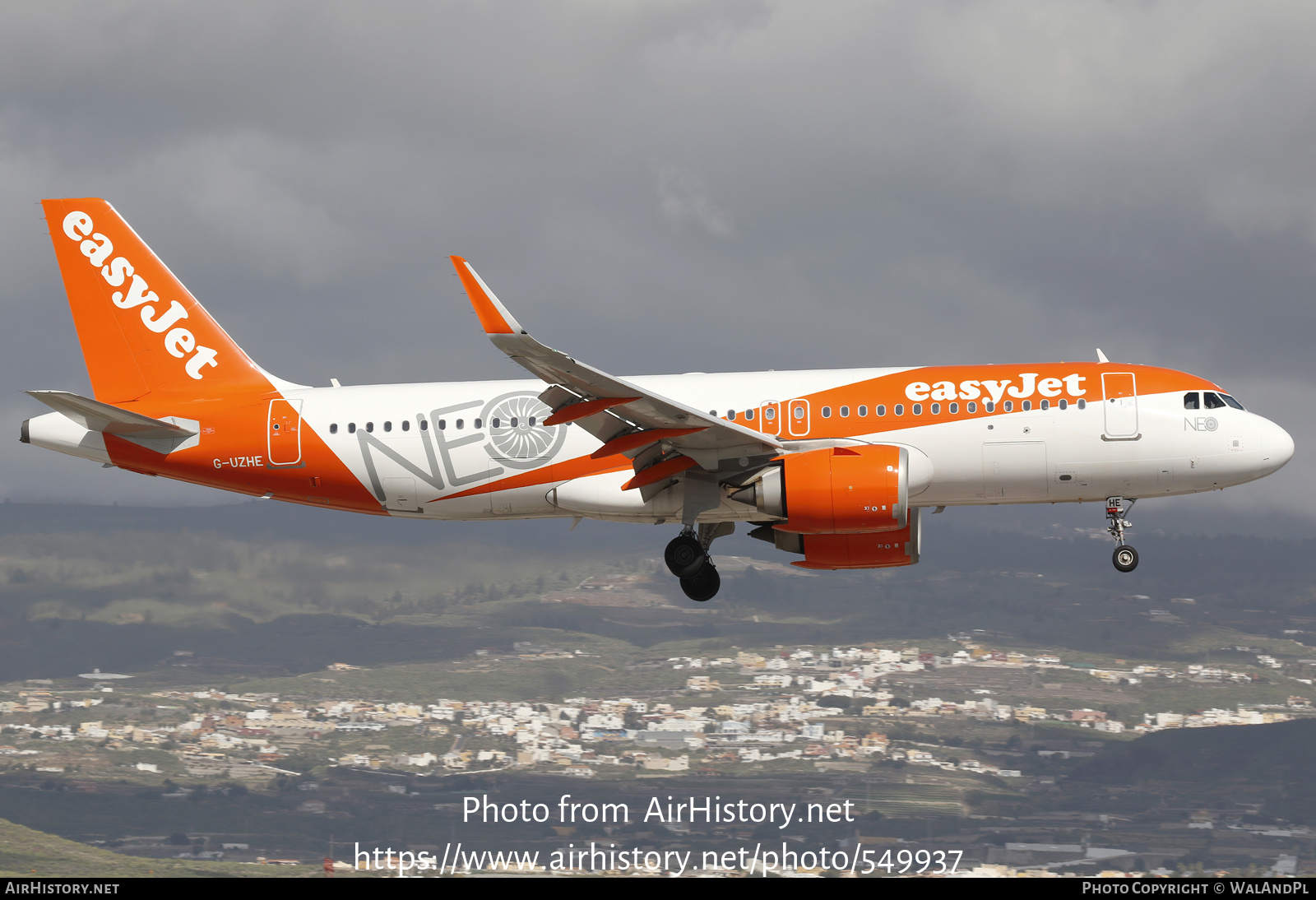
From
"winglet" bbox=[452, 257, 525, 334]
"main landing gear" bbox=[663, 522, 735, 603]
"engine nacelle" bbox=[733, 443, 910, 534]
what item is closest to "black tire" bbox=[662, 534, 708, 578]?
"main landing gear" bbox=[663, 522, 735, 603]

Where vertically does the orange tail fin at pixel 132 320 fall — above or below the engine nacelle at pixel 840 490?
above

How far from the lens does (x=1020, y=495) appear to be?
3180 centimetres

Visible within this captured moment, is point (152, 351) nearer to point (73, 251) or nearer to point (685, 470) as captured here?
point (73, 251)

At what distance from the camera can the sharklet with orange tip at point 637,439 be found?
30.3m

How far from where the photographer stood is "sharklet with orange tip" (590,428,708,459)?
99.3 ft

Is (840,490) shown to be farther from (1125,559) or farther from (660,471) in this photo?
(1125,559)

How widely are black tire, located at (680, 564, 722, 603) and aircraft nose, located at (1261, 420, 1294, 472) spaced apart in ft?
46.2

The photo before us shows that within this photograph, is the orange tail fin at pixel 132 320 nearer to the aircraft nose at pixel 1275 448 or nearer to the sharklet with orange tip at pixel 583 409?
the sharklet with orange tip at pixel 583 409

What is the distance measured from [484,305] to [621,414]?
5.40 m

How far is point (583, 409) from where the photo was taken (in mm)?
28734

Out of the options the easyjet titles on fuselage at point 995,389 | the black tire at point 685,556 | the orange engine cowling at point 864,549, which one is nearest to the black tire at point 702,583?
the black tire at point 685,556

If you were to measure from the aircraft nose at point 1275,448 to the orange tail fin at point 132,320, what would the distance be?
2604 cm

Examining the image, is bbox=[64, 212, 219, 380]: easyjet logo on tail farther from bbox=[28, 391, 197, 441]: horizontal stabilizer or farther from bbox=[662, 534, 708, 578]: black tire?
bbox=[662, 534, 708, 578]: black tire
